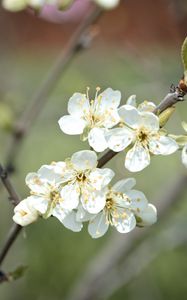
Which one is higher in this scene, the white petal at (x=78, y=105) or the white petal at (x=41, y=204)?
the white petal at (x=78, y=105)

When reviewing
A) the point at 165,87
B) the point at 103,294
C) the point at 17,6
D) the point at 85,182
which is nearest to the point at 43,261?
the point at 103,294

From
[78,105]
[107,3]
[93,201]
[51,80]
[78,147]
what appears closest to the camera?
[93,201]

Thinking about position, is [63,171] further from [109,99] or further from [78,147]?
[78,147]

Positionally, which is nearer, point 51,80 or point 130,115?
point 130,115

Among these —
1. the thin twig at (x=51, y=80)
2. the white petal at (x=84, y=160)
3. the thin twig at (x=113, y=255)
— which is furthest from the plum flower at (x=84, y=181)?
the thin twig at (x=113, y=255)

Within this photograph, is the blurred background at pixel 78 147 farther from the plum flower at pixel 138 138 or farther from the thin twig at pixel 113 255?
the plum flower at pixel 138 138

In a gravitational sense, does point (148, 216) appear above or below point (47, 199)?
below

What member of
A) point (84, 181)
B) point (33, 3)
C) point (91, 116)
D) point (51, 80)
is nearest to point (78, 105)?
point (91, 116)

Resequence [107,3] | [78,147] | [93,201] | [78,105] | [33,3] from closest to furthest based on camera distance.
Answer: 1. [93,201]
2. [78,105]
3. [33,3]
4. [107,3]
5. [78,147]
